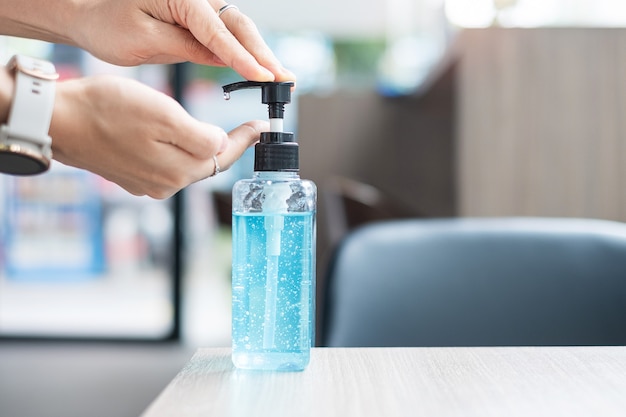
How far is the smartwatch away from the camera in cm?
62

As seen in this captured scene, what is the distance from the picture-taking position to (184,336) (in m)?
4.20

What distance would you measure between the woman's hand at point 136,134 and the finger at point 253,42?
0.07m

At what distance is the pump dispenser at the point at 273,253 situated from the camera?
2.20ft

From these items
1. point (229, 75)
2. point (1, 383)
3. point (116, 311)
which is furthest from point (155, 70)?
point (1, 383)

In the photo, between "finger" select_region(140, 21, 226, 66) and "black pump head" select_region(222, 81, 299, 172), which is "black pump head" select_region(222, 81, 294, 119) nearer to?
"black pump head" select_region(222, 81, 299, 172)

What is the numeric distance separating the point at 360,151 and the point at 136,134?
258 cm

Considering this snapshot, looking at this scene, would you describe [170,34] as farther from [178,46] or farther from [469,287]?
[469,287]

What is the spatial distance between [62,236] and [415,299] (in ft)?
12.4

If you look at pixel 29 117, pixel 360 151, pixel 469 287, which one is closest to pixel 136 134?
pixel 29 117

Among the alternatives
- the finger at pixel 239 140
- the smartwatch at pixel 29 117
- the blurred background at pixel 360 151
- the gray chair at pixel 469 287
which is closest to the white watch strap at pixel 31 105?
the smartwatch at pixel 29 117

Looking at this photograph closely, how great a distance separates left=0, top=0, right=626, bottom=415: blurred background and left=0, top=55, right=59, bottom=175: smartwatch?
1.58 feet

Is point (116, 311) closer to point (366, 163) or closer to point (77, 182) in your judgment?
Answer: point (77, 182)

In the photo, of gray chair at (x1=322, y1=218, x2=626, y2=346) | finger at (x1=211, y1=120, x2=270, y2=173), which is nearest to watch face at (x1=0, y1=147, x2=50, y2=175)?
finger at (x1=211, y1=120, x2=270, y2=173)

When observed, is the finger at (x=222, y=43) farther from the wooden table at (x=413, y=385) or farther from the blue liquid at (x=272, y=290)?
the wooden table at (x=413, y=385)
